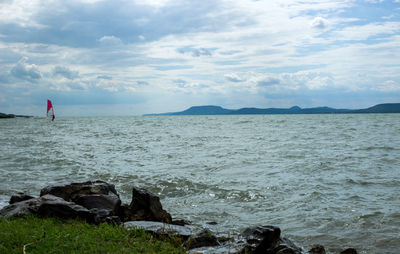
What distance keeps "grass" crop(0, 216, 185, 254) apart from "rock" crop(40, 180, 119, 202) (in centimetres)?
267

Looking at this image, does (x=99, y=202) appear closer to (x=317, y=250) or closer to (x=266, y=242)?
(x=266, y=242)

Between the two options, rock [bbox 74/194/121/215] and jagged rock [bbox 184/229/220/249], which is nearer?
jagged rock [bbox 184/229/220/249]

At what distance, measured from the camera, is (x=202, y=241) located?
25.2ft

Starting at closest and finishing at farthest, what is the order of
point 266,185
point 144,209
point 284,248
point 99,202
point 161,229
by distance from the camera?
point 284,248 < point 161,229 < point 144,209 < point 99,202 < point 266,185

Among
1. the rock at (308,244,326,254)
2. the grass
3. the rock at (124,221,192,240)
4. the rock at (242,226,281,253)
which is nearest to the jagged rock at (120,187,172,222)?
the rock at (124,221,192,240)

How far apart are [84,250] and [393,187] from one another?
13.7 m

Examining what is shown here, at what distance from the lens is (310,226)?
10.4 meters

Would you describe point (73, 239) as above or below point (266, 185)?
above

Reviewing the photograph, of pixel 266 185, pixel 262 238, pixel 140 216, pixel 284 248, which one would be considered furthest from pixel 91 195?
pixel 266 185

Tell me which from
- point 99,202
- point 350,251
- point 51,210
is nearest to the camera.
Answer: point 350,251

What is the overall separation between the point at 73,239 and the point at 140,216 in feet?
10.1

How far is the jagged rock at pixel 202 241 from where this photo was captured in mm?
7570

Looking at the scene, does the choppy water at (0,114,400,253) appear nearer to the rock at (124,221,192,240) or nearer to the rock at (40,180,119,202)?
the rock at (124,221,192,240)

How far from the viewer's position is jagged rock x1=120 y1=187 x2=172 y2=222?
31.4 ft
